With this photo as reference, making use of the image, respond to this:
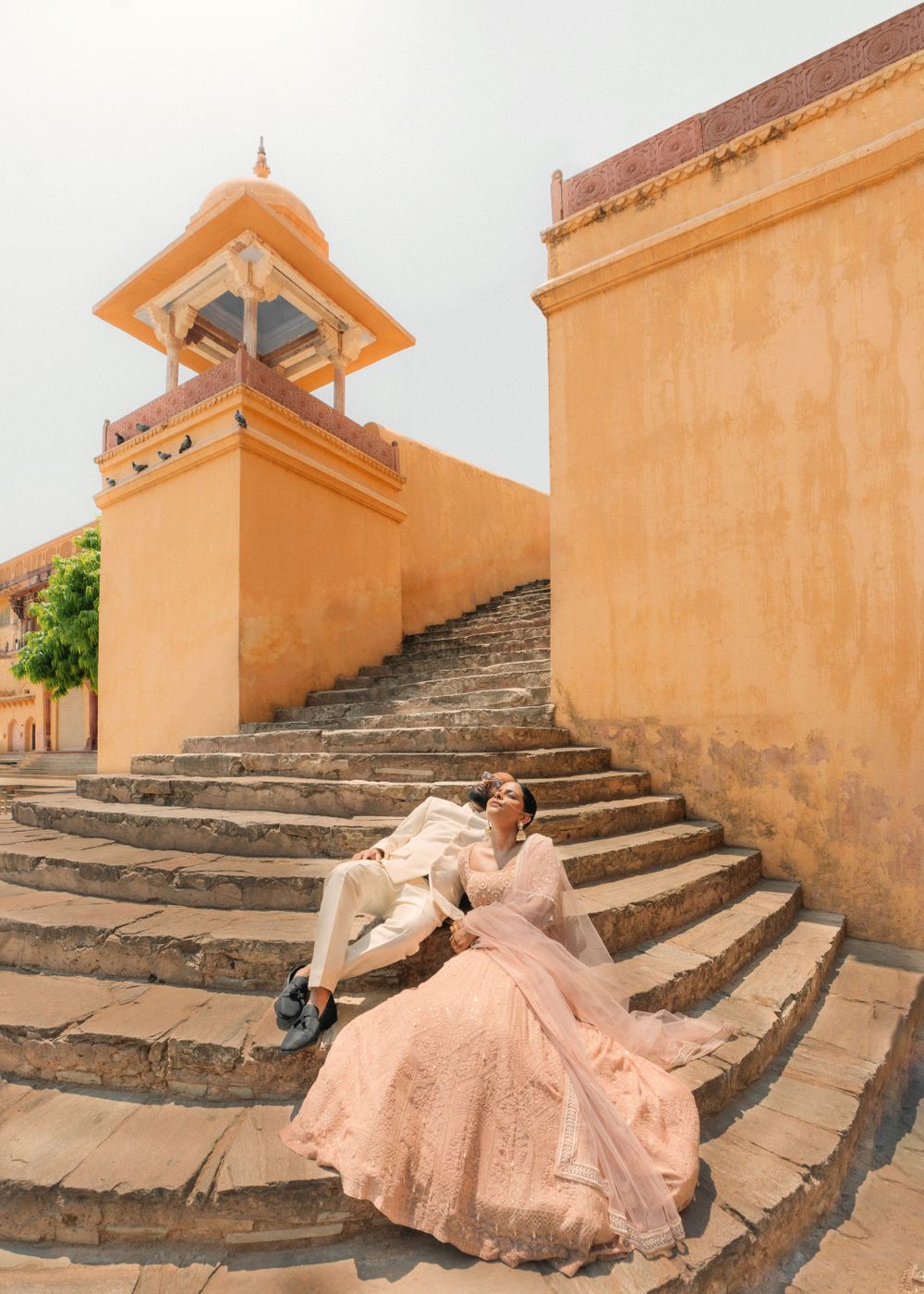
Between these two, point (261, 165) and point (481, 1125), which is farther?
point (261, 165)

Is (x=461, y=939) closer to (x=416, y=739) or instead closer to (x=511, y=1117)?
(x=511, y=1117)

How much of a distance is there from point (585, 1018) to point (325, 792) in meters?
2.29

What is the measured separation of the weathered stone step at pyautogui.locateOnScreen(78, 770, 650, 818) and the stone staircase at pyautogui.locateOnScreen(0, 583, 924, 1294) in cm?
2

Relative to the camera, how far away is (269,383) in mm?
7371

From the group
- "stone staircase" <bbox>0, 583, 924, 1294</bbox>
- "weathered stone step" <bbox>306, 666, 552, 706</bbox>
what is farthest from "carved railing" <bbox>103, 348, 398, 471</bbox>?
"stone staircase" <bbox>0, 583, 924, 1294</bbox>

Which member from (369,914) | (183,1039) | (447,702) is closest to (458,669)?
(447,702)

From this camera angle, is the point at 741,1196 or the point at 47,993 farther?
the point at 47,993

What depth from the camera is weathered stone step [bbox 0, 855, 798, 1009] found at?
2672mm

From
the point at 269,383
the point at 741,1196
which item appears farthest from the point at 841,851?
the point at 269,383

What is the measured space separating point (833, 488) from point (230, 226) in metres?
7.14

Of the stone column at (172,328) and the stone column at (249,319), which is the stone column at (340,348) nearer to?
the stone column at (249,319)

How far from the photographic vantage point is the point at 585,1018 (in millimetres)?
2219

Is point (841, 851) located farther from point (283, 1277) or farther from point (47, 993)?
point (47, 993)

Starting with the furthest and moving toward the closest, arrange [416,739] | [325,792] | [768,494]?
[768,494] → [416,739] → [325,792]
